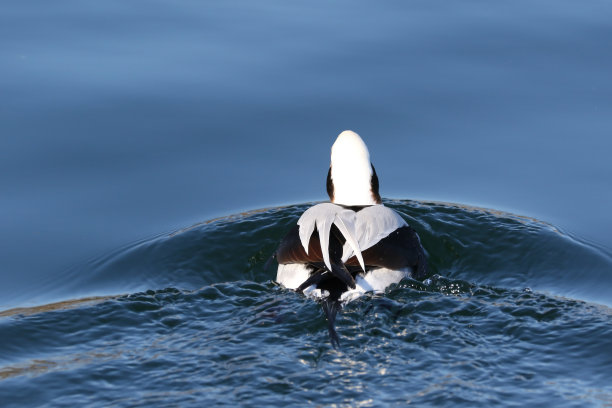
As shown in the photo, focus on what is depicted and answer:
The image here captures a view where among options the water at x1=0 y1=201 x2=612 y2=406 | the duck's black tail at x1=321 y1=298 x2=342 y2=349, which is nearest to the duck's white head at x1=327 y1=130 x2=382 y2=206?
the water at x1=0 y1=201 x2=612 y2=406

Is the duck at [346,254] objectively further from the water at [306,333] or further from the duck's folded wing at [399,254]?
the water at [306,333]

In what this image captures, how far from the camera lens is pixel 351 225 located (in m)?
8.01

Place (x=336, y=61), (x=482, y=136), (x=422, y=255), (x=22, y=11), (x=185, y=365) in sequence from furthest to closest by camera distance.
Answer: (x=22, y=11) → (x=336, y=61) → (x=482, y=136) → (x=422, y=255) → (x=185, y=365)

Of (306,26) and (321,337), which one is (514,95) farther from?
(321,337)

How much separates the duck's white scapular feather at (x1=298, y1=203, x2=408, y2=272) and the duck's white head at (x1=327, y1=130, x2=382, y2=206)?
0.47 m

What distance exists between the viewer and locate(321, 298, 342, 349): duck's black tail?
679 cm

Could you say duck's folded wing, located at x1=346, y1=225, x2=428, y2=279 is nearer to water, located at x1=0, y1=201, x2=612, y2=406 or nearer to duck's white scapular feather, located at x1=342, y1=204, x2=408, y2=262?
duck's white scapular feather, located at x1=342, y1=204, x2=408, y2=262

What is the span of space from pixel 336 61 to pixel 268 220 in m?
2.63

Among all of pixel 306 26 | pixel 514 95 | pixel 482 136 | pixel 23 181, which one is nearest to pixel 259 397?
pixel 23 181

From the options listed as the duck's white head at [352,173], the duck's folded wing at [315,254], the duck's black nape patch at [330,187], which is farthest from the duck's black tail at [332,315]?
the duck's black nape patch at [330,187]

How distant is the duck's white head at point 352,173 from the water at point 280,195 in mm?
587

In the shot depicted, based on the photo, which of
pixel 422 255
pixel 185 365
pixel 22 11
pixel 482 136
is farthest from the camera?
pixel 22 11

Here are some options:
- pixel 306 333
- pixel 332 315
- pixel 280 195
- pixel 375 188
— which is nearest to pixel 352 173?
pixel 375 188

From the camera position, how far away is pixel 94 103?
1038 centimetres
